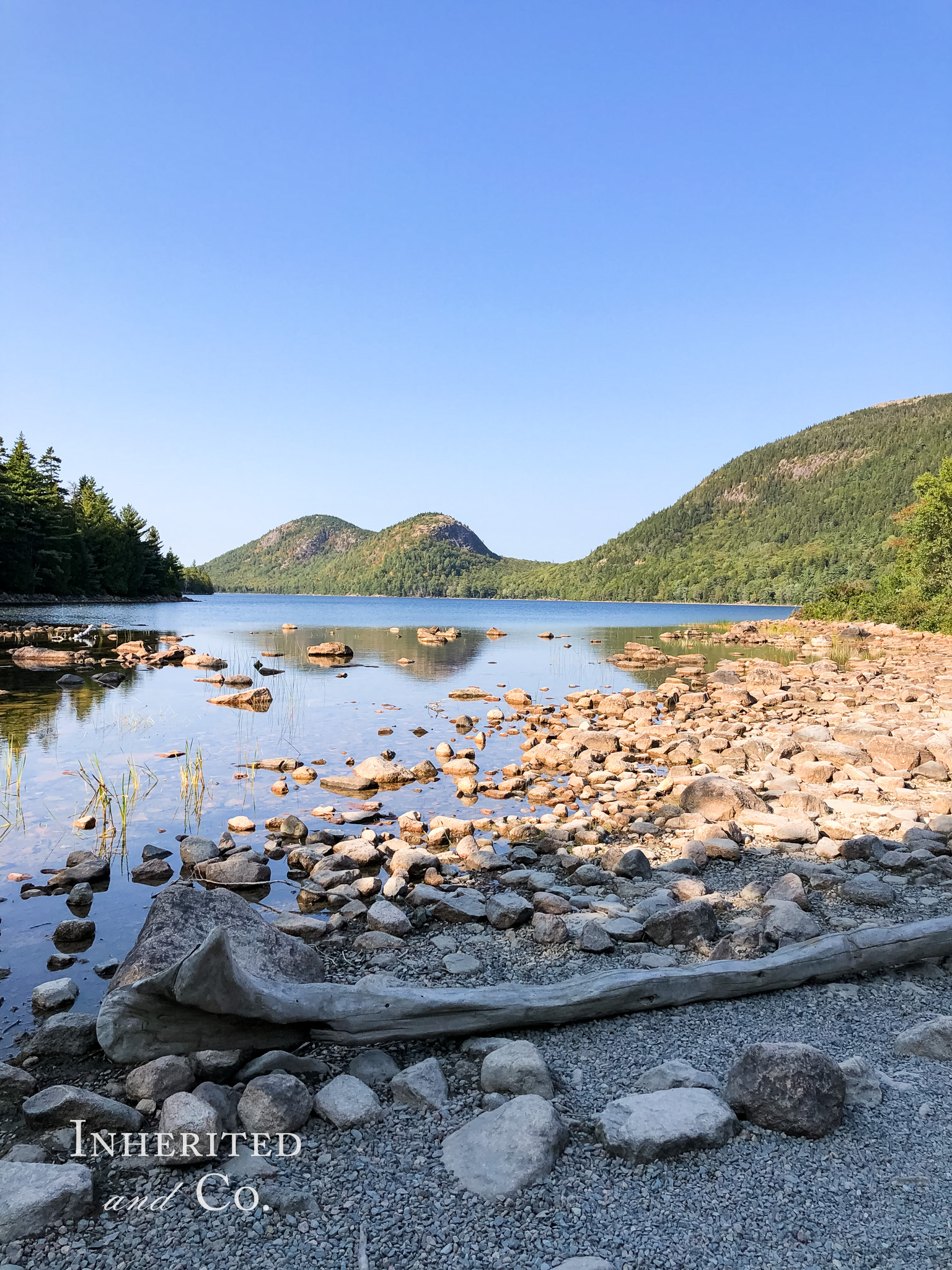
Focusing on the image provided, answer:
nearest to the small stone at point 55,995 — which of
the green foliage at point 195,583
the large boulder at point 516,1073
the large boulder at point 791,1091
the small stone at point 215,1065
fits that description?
the small stone at point 215,1065

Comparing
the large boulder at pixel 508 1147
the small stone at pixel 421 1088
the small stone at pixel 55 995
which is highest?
the large boulder at pixel 508 1147

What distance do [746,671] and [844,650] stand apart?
38.6 feet

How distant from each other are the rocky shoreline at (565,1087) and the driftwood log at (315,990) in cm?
10

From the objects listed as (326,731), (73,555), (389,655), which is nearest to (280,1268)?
(326,731)

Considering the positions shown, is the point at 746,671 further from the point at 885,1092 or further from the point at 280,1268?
the point at 280,1268

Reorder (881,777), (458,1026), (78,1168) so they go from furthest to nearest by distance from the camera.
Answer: (881,777)
(458,1026)
(78,1168)

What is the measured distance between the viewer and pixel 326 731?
58.9 ft

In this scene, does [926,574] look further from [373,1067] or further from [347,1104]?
[347,1104]

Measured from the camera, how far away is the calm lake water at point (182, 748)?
7.53 metres

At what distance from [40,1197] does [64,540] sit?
85.1 m

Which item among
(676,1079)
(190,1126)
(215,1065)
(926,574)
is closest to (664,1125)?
(676,1079)

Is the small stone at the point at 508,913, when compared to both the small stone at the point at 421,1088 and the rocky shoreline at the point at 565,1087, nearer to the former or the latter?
the rocky shoreline at the point at 565,1087

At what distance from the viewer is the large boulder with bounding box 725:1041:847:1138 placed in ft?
12.5

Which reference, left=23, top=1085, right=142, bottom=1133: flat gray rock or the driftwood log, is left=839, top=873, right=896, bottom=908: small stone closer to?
the driftwood log
